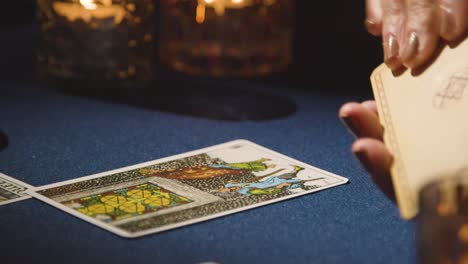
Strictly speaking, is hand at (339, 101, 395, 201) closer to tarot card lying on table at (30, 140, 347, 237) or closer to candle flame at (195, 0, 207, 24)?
tarot card lying on table at (30, 140, 347, 237)

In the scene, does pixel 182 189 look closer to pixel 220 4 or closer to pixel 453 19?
pixel 453 19

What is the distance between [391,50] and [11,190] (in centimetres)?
58

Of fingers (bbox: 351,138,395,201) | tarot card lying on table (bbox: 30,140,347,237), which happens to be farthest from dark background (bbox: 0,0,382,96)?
fingers (bbox: 351,138,395,201)

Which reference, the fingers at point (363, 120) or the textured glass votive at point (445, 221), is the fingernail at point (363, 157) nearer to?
the fingers at point (363, 120)

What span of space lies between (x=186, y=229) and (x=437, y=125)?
0.35m

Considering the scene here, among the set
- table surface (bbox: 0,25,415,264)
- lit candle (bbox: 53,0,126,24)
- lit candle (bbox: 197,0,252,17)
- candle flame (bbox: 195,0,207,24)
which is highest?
lit candle (bbox: 53,0,126,24)

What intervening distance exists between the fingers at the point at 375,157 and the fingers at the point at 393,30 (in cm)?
14

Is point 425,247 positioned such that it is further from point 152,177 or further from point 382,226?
point 152,177

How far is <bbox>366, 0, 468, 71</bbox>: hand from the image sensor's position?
3.22 ft

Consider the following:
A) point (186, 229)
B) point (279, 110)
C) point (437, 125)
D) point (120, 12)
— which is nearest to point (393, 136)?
point (437, 125)

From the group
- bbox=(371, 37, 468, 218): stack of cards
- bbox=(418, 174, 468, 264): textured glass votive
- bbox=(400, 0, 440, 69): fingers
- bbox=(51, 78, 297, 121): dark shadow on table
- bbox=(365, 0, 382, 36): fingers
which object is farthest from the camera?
bbox=(51, 78, 297, 121): dark shadow on table

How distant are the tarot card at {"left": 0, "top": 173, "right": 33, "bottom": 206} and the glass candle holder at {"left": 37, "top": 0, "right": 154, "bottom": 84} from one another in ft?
1.94

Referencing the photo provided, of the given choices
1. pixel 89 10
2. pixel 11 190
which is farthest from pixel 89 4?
pixel 11 190

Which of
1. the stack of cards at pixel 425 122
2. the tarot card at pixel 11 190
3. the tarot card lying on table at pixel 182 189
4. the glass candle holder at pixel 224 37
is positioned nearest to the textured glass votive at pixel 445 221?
the stack of cards at pixel 425 122
